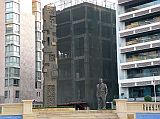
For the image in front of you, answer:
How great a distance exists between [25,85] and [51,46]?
161ft

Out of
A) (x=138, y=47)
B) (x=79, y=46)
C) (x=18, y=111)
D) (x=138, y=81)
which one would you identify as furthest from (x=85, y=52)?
(x=18, y=111)

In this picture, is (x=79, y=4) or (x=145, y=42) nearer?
(x=145, y=42)

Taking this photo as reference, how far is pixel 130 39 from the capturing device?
232 feet

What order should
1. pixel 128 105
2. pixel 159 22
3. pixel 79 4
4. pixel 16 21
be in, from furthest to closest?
pixel 16 21 < pixel 79 4 < pixel 159 22 < pixel 128 105

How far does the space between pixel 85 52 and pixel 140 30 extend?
11.2 metres

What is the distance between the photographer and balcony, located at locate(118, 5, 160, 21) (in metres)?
64.9

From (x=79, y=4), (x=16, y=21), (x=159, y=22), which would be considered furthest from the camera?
(x=16, y=21)

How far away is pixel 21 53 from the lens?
83.9 meters

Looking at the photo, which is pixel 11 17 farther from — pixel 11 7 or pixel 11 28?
pixel 11 28

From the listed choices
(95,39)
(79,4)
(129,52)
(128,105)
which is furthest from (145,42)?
(128,105)

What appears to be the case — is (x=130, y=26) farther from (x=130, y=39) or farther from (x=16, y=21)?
(x=16, y=21)

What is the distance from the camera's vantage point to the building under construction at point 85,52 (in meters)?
69.7

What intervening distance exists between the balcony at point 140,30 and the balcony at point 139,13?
7.56ft

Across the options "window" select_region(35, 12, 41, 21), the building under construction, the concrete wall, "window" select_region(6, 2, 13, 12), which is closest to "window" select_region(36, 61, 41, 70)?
the concrete wall
